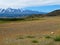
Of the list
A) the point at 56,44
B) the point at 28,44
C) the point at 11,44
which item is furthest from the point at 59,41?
the point at 11,44

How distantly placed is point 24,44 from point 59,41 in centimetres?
343

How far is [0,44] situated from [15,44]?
1.31 m

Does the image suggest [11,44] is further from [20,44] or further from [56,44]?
[56,44]

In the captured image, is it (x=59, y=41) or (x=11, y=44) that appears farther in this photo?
(x=59, y=41)

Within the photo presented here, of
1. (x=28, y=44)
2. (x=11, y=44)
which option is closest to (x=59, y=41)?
(x=28, y=44)

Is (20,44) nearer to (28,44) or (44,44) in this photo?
(28,44)

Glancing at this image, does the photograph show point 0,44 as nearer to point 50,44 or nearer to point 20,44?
point 20,44

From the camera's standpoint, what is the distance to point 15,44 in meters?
18.2

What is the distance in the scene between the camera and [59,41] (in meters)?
19.5

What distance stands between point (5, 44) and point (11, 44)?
1.69 feet

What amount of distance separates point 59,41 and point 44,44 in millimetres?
2487

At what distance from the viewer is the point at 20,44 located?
58.9ft

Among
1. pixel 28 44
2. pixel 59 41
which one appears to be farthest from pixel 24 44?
pixel 59 41

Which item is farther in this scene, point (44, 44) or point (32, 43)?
point (32, 43)
